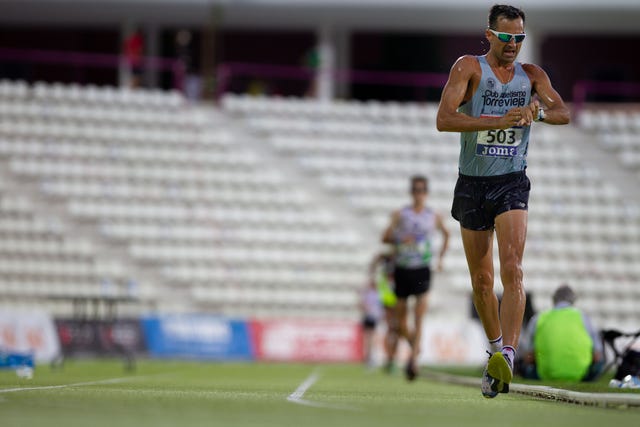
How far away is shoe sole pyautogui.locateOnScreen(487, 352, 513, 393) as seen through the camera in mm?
7809

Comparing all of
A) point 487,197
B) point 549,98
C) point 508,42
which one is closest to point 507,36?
point 508,42

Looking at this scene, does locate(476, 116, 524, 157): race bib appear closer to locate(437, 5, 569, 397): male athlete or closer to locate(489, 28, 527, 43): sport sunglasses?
locate(437, 5, 569, 397): male athlete

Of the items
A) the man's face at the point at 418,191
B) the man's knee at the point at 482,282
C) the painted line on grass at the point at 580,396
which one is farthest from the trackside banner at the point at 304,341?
the man's knee at the point at 482,282

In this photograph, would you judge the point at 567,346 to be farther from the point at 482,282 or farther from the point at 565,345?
the point at 482,282

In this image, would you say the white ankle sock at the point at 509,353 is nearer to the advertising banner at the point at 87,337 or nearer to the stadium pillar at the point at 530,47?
the advertising banner at the point at 87,337

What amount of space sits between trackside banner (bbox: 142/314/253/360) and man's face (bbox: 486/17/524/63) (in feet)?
50.1

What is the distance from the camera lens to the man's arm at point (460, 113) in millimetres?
8094

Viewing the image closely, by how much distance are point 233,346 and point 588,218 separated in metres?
8.46

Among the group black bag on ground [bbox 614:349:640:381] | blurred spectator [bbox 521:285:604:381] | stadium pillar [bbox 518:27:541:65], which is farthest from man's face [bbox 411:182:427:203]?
stadium pillar [bbox 518:27:541:65]

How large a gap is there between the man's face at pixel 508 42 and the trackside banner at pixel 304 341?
1546cm

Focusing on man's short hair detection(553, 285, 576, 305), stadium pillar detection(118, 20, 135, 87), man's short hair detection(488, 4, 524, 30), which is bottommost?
man's short hair detection(553, 285, 576, 305)

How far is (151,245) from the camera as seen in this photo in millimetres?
25172

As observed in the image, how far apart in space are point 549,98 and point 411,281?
20.5 ft

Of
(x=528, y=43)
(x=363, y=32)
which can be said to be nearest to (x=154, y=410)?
(x=528, y=43)
